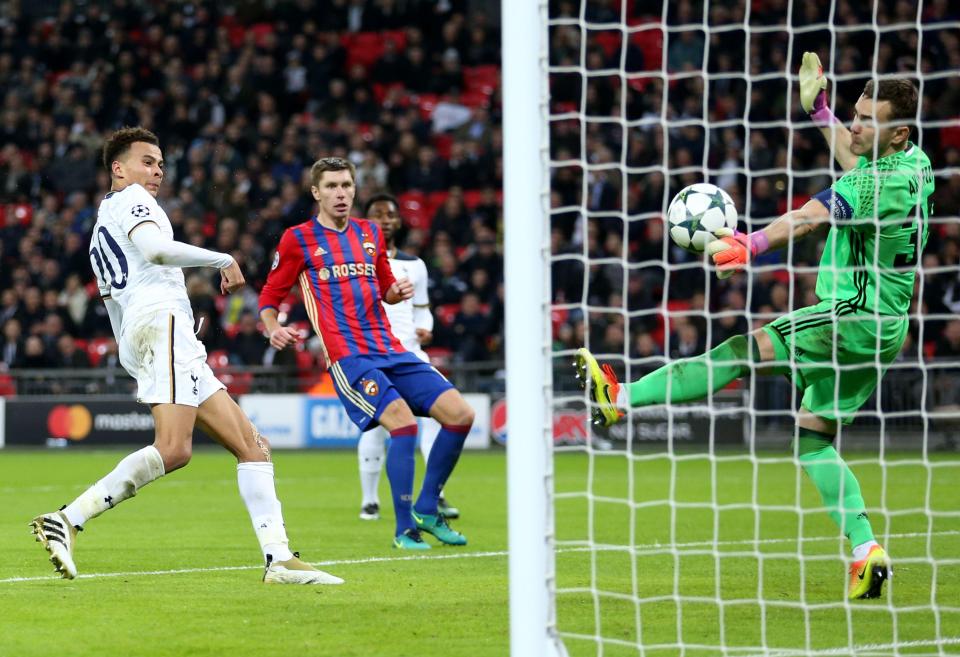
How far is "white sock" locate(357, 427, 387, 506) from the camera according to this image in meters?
10.0

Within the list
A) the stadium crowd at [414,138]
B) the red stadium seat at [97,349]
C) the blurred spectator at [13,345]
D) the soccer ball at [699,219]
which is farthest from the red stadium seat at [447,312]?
the soccer ball at [699,219]

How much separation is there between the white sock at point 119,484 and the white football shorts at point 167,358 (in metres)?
0.26

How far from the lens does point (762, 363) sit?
6.05m

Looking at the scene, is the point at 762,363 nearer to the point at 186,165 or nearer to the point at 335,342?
the point at 335,342

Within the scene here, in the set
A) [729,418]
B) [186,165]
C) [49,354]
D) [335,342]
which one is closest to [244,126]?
[186,165]

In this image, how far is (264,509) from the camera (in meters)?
6.43

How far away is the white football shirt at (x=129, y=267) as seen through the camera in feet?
21.1

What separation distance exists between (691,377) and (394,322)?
4470mm

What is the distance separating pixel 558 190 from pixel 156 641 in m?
15.1

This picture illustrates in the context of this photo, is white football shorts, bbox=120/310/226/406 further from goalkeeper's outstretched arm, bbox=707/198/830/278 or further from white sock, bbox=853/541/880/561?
white sock, bbox=853/541/880/561

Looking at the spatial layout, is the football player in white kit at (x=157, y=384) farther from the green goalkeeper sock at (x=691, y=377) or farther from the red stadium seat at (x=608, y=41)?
the red stadium seat at (x=608, y=41)

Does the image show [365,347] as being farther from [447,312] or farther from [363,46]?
[363,46]

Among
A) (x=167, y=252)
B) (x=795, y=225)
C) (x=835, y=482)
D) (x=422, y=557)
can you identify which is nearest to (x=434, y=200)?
(x=422, y=557)

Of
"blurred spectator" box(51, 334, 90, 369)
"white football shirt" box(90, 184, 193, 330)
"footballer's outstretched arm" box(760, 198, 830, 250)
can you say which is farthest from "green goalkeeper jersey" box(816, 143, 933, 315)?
"blurred spectator" box(51, 334, 90, 369)
